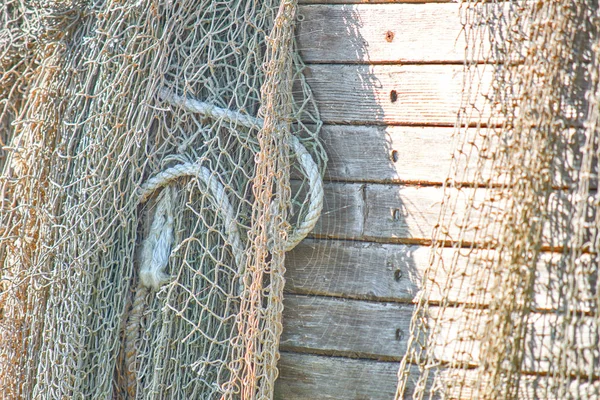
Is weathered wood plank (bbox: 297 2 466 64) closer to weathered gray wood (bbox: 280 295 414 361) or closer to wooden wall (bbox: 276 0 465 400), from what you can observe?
wooden wall (bbox: 276 0 465 400)

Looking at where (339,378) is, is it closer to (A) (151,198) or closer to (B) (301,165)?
(B) (301,165)

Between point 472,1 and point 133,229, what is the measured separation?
1.27m

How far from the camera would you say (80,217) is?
6.71 feet

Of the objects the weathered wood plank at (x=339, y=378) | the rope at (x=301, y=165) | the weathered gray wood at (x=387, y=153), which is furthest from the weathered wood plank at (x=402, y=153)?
the weathered wood plank at (x=339, y=378)

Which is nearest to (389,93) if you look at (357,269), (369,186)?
(369,186)

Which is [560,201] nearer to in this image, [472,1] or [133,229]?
[472,1]

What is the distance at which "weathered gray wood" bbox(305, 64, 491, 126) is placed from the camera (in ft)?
6.54

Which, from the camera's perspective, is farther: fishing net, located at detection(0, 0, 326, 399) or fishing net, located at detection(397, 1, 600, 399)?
fishing net, located at detection(0, 0, 326, 399)

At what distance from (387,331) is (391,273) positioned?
0.60ft

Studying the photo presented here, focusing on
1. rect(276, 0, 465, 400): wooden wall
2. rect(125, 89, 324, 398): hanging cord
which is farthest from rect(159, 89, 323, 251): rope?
rect(276, 0, 465, 400): wooden wall

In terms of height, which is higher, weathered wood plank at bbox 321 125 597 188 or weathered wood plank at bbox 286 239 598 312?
weathered wood plank at bbox 321 125 597 188

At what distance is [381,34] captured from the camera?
2.09m

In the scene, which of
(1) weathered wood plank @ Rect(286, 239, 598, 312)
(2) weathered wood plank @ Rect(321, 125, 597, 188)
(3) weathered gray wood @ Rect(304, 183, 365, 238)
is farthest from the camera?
(3) weathered gray wood @ Rect(304, 183, 365, 238)

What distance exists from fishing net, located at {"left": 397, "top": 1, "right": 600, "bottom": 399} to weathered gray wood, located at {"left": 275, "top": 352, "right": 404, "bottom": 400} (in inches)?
4.6
